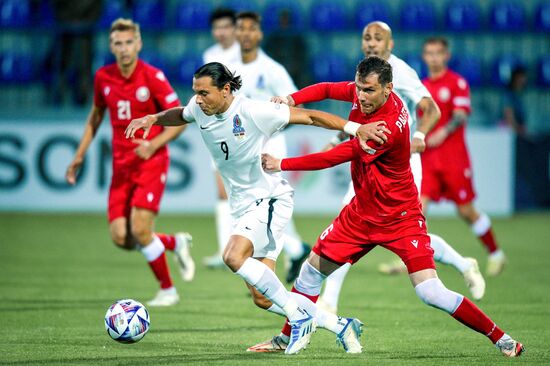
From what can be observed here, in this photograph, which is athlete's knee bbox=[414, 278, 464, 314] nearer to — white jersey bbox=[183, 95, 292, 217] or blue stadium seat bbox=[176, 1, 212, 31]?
white jersey bbox=[183, 95, 292, 217]

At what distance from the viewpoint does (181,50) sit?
19.3 metres

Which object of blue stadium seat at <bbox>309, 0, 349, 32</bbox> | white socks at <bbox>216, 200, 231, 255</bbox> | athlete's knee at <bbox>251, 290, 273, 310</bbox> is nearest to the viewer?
athlete's knee at <bbox>251, 290, 273, 310</bbox>

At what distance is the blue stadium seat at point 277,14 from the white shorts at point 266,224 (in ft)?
38.7

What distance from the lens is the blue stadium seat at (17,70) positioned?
1841cm

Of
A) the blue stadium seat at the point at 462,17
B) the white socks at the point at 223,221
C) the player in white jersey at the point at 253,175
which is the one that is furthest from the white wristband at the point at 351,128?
the blue stadium seat at the point at 462,17

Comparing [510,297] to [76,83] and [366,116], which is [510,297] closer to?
[366,116]

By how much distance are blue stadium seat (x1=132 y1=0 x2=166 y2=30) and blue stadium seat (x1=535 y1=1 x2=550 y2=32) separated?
6900mm

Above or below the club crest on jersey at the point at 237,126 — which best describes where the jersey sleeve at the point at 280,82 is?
below

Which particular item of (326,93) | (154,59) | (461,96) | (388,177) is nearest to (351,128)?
(388,177)

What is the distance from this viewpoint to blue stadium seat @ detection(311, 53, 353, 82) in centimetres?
1842

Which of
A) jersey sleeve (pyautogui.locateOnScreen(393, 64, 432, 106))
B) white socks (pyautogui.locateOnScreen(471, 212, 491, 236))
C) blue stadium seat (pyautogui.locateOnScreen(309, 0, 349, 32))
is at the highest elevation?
jersey sleeve (pyautogui.locateOnScreen(393, 64, 432, 106))

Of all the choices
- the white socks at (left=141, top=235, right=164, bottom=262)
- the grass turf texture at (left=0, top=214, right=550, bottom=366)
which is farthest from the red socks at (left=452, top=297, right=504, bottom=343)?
the white socks at (left=141, top=235, right=164, bottom=262)

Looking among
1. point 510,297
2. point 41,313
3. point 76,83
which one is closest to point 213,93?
point 41,313

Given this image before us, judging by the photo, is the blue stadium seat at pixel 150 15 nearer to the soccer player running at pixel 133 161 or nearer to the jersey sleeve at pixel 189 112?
the soccer player running at pixel 133 161
